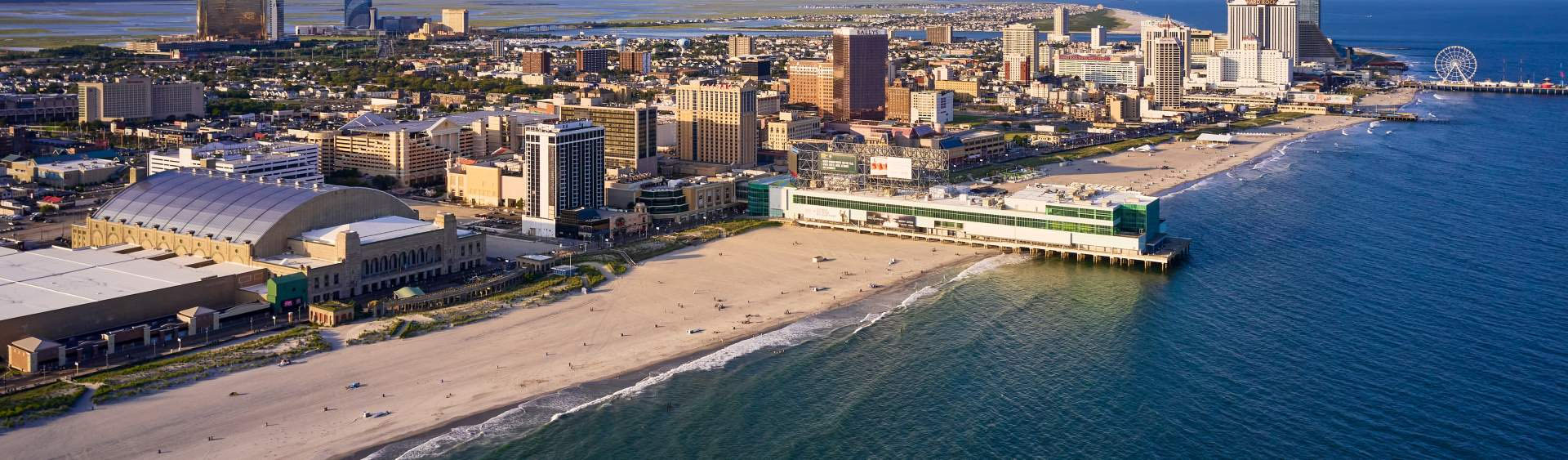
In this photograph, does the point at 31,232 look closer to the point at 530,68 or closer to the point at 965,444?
the point at 965,444

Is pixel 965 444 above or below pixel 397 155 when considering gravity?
below

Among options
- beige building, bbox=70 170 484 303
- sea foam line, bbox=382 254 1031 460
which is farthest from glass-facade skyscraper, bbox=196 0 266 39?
sea foam line, bbox=382 254 1031 460

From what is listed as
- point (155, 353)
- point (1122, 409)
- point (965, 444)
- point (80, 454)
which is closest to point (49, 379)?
point (155, 353)

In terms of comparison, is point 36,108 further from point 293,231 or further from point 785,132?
point 293,231

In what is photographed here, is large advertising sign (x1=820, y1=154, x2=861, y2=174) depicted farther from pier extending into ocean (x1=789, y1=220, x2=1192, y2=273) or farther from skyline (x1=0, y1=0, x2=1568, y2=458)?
pier extending into ocean (x1=789, y1=220, x2=1192, y2=273)

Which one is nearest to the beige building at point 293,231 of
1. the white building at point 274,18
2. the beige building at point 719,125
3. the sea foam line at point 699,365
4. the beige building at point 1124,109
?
the sea foam line at point 699,365

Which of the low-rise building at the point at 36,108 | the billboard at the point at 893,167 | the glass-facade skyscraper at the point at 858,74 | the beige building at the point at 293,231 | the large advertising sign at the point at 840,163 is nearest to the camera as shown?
the beige building at the point at 293,231

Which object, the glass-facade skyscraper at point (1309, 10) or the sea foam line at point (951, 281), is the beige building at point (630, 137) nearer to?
the sea foam line at point (951, 281)
